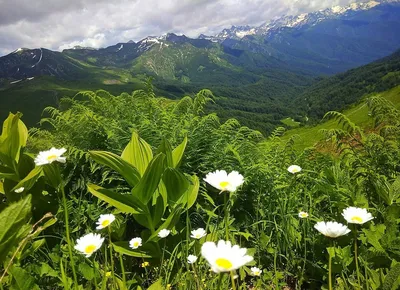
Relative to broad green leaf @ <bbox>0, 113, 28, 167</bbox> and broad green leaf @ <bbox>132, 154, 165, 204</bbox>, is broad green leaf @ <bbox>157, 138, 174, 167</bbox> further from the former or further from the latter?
broad green leaf @ <bbox>0, 113, 28, 167</bbox>

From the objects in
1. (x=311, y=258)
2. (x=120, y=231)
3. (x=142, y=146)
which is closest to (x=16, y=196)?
(x=120, y=231)

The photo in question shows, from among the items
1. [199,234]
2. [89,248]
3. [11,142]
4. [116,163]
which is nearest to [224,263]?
[89,248]

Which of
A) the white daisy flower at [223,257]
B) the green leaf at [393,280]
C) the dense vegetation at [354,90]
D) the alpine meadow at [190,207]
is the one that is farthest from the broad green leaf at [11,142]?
the dense vegetation at [354,90]

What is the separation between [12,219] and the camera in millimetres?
927

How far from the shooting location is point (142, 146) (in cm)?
279

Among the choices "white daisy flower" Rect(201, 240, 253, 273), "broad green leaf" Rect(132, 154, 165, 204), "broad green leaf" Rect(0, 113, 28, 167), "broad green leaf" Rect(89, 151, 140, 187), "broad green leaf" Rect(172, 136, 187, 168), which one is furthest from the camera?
"broad green leaf" Rect(172, 136, 187, 168)

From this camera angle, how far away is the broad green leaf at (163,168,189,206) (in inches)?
102

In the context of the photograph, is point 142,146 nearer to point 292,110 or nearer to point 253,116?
point 253,116

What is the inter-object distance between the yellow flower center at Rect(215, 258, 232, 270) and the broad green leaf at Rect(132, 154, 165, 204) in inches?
56.8

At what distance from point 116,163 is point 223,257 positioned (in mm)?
1691

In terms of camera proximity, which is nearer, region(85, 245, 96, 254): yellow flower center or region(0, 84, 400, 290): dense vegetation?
region(85, 245, 96, 254): yellow flower center

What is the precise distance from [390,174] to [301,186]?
2.82 ft

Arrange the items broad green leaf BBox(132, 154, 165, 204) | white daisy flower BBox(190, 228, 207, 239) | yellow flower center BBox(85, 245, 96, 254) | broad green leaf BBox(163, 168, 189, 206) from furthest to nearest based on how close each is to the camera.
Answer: broad green leaf BBox(163, 168, 189, 206) < broad green leaf BBox(132, 154, 165, 204) < white daisy flower BBox(190, 228, 207, 239) < yellow flower center BBox(85, 245, 96, 254)

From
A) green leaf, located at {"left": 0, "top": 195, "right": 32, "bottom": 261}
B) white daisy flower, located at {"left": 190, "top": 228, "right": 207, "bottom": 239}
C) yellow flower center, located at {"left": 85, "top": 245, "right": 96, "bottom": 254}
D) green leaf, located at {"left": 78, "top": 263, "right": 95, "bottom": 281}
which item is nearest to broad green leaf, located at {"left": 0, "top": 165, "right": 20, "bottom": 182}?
green leaf, located at {"left": 78, "top": 263, "right": 95, "bottom": 281}
